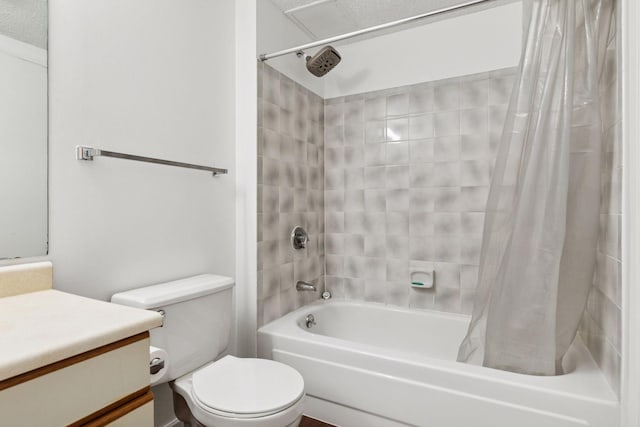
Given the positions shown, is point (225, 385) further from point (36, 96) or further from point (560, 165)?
point (560, 165)

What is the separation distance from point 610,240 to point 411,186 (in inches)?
43.9

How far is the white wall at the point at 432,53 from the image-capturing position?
193 centimetres

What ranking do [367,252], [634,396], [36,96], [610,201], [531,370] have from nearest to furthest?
1. [634,396]
2. [36,96]
3. [610,201]
4. [531,370]
5. [367,252]

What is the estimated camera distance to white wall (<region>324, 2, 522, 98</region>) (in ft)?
6.33

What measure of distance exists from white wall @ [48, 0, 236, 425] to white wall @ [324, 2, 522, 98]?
0.85m

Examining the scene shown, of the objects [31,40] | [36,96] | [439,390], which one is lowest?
[439,390]

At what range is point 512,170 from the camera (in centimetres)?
138

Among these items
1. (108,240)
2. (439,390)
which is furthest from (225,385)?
(439,390)

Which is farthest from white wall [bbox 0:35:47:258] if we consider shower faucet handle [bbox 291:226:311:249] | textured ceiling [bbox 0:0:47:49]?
shower faucet handle [bbox 291:226:311:249]

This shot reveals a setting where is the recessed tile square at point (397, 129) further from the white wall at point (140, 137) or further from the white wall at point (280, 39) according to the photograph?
the white wall at point (140, 137)

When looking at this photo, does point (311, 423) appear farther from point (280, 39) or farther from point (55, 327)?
point (280, 39)

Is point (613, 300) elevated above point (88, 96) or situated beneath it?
situated beneath

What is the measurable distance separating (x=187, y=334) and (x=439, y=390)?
1.01 meters

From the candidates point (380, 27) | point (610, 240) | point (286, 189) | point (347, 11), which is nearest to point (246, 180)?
point (286, 189)
